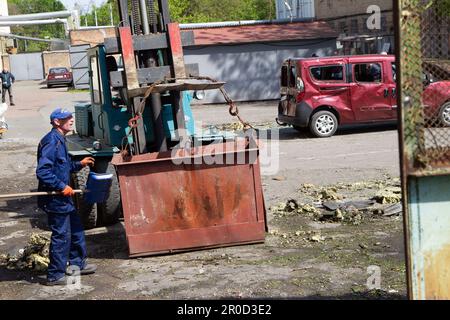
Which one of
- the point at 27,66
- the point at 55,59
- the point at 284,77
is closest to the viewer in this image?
the point at 284,77

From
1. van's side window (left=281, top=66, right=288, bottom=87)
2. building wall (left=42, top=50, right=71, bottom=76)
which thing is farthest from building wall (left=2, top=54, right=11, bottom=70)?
van's side window (left=281, top=66, right=288, bottom=87)

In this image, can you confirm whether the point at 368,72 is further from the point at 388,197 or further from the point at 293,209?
the point at 293,209

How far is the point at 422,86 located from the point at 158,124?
16.2 feet

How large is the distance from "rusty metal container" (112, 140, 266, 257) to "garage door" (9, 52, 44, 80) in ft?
218

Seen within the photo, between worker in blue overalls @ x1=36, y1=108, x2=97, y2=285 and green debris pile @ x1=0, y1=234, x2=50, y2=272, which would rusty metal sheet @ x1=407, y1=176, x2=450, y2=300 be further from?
green debris pile @ x1=0, y1=234, x2=50, y2=272

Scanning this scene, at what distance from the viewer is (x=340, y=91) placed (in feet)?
55.6

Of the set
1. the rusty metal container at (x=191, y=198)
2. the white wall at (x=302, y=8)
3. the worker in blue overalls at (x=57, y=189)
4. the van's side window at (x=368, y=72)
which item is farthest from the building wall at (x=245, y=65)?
the worker in blue overalls at (x=57, y=189)

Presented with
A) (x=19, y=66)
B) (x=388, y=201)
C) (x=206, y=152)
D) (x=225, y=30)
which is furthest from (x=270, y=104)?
(x=19, y=66)

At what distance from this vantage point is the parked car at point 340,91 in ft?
55.2

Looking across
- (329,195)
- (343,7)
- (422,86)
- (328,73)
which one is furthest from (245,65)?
(422,86)

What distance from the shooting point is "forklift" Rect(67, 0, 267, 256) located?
7516mm

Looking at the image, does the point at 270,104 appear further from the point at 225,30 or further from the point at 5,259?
the point at 5,259

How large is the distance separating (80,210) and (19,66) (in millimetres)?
65882

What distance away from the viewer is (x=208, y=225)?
7.70 m
